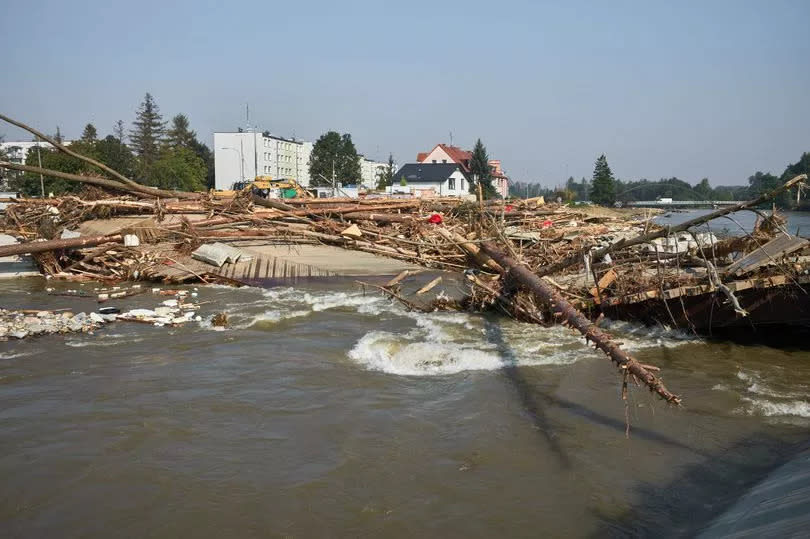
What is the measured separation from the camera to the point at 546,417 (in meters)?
5.88

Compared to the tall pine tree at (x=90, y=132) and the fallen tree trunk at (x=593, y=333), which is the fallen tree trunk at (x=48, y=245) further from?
the tall pine tree at (x=90, y=132)

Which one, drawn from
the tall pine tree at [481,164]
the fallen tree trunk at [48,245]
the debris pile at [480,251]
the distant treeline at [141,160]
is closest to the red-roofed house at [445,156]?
the tall pine tree at [481,164]

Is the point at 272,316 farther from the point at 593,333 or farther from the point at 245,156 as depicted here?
the point at 245,156

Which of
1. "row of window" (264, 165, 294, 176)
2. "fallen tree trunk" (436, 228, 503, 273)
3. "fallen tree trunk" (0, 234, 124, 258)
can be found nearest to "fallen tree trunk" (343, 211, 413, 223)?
"fallen tree trunk" (436, 228, 503, 273)

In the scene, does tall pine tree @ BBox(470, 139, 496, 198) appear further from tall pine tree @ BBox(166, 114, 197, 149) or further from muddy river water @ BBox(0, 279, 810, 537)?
muddy river water @ BBox(0, 279, 810, 537)

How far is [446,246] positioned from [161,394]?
963cm

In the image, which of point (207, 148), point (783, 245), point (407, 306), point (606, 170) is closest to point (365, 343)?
point (407, 306)

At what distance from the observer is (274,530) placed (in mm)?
3928

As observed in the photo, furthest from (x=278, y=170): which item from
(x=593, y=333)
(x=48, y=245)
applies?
(x=593, y=333)

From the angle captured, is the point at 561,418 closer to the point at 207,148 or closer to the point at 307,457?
the point at 307,457

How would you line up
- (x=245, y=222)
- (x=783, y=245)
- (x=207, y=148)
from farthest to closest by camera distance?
(x=207, y=148), (x=245, y=222), (x=783, y=245)

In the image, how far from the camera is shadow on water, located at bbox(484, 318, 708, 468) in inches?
206

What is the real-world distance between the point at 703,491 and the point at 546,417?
5.53 feet

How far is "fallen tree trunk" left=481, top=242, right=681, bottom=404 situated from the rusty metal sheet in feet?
8.86
